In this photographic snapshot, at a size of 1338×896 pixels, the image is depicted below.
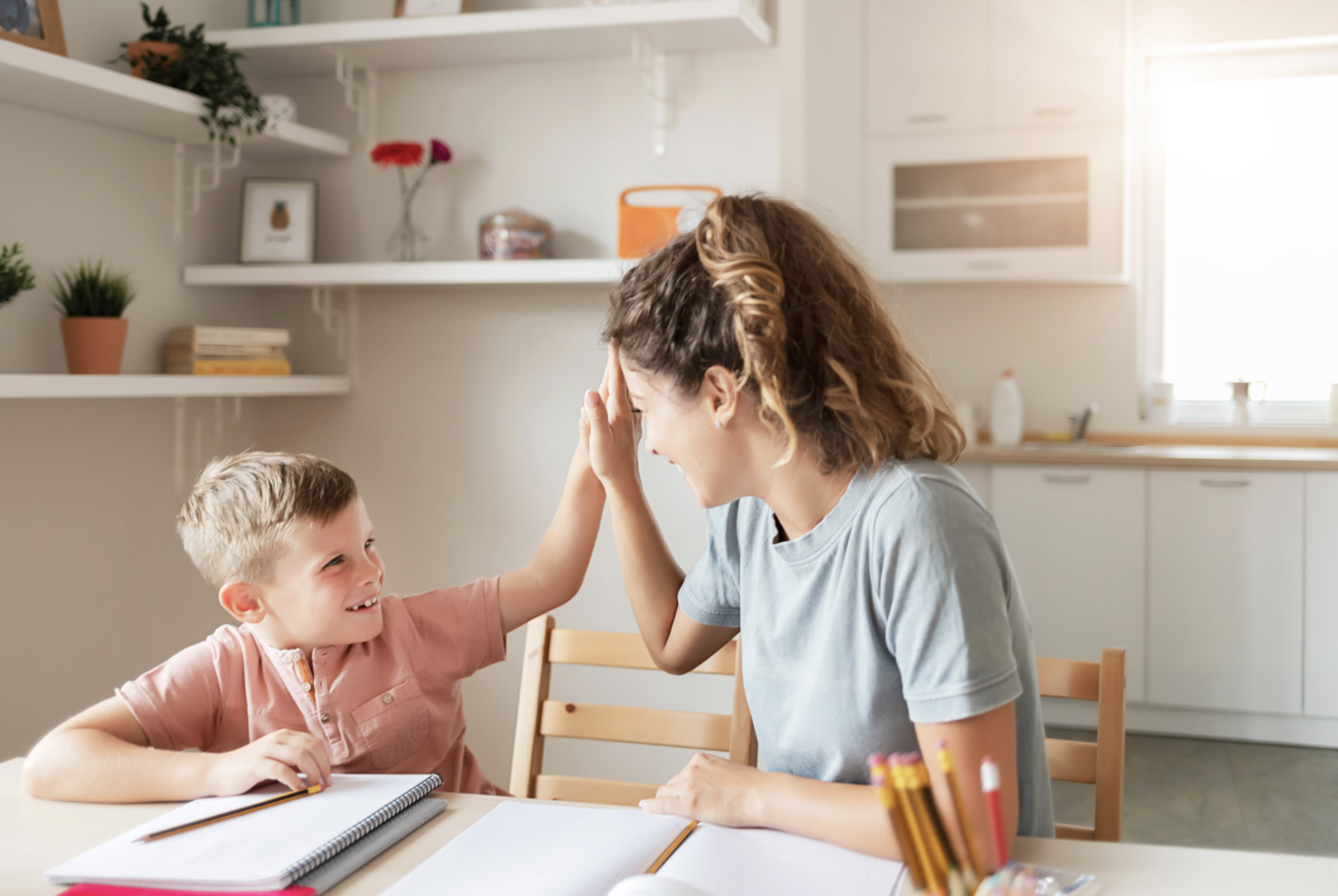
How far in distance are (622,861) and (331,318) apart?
1.87 metres

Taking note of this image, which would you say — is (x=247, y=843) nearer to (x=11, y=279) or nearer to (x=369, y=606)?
(x=369, y=606)

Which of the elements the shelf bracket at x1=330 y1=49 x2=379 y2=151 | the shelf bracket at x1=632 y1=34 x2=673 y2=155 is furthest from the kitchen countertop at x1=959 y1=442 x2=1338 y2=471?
the shelf bracket at x1=330 y1=49 x2=379 y2=151

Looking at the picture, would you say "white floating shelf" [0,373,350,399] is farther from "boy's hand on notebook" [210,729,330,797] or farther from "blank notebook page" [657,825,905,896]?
"blank notebook page" [657,825,905,896]

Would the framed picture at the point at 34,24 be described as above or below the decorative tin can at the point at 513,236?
above

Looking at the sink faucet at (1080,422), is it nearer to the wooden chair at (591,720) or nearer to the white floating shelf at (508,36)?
the white floating shelf at (508,36)

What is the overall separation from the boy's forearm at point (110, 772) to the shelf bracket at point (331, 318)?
1.49m

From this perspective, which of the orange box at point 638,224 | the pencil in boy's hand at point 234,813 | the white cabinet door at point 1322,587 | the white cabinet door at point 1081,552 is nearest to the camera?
the pencil in boy's hand at point 234,813

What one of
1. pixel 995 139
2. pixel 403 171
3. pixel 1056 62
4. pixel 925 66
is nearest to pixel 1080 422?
pixel 995 139

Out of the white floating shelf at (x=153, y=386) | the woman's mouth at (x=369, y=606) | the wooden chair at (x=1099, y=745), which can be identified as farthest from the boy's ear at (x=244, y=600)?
the wooden chair at (x=1099, y=745)

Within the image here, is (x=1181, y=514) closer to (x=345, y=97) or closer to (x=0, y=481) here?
(x=345, y=97)

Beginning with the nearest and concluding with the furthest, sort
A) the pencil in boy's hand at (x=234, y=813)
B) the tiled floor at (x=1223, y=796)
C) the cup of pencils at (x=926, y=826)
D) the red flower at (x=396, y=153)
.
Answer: the cup of pencils at (x=926, y=826)
the pencil in boy's hand at (x=234, y=813)
the red flower at (x=396, y=153)
the tiled floor at (x=1223, y=796)

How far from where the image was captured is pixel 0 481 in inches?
77.8

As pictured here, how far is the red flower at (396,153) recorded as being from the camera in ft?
7.51

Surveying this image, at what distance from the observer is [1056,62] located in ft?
12.0
